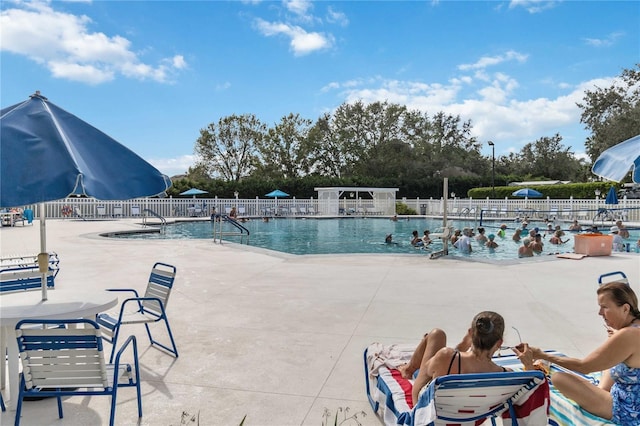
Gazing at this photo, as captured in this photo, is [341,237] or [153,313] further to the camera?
[341,237]

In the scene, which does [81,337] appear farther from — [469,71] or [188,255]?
[469,71]

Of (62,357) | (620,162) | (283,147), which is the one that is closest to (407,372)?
(62,357)

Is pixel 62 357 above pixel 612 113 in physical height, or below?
below

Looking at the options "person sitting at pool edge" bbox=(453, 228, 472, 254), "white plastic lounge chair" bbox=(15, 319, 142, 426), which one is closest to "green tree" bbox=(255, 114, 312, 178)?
"person sitting at pool edge" bbox=(453, 228, 472, 254)

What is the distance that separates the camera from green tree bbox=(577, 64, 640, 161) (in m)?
33.8

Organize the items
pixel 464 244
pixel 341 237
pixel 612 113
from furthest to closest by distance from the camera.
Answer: pixel 612 113 → pixel 341 237 → pixel 464 244

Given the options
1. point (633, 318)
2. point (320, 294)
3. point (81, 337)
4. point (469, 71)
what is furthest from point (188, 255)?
point (469, 71)

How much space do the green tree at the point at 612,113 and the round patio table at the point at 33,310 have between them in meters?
38.1

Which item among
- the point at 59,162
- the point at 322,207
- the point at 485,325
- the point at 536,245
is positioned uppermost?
the point at 59,162

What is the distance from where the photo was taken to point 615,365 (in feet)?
7.55

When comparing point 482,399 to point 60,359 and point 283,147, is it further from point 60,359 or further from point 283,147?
point 283,147

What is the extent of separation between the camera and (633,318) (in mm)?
2344

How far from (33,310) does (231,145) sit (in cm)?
4193

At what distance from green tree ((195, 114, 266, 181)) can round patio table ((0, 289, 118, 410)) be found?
40.9 m
